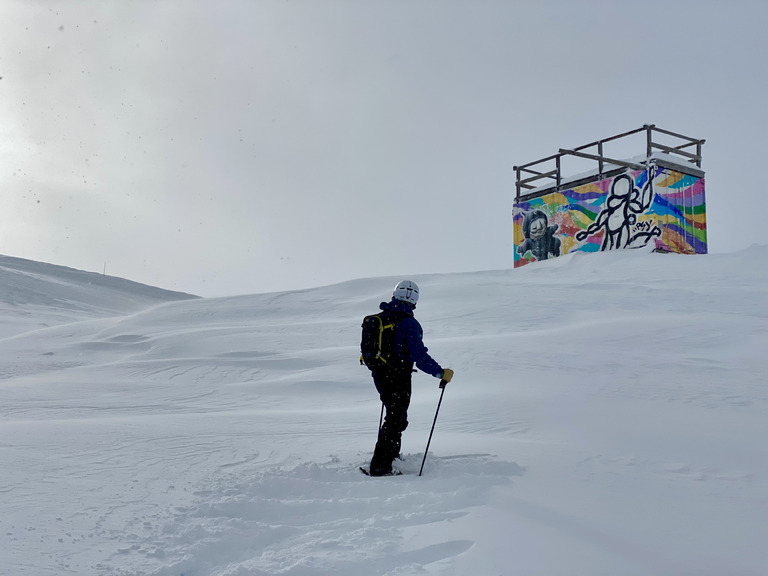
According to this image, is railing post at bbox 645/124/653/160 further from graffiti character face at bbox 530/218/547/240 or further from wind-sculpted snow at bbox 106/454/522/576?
wind-sculpted snow at bbox 106/454/522/576

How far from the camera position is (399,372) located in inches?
192

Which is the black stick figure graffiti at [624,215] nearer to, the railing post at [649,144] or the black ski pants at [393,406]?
the railing post at [649,144]

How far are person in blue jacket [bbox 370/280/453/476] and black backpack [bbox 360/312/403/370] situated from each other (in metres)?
0.03

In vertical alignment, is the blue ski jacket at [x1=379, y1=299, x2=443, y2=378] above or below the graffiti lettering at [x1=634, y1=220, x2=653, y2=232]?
below

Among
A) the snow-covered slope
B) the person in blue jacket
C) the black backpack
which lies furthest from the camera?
the snow-covered slope

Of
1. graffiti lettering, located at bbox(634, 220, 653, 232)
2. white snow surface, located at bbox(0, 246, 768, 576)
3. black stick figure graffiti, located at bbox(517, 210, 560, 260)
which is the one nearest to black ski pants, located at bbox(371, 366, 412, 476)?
white snow surface, located at bbox(0, 246, 768, 576)

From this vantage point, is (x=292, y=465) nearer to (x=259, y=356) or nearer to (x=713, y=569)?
(x=713, y=569)

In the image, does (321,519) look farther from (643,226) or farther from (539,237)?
(539,237)

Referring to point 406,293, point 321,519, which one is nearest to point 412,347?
point 406,293

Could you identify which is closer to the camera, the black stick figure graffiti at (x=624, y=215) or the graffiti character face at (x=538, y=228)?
the black stick figure graffiti at (x=624, y=215)

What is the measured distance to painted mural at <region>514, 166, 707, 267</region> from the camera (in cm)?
2152

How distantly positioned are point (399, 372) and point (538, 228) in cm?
2172

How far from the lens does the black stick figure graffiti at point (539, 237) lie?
81.2ft

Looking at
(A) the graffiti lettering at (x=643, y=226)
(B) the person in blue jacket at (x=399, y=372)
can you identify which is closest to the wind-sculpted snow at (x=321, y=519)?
(B) the person in blue jacket at (x=399, y=372)
